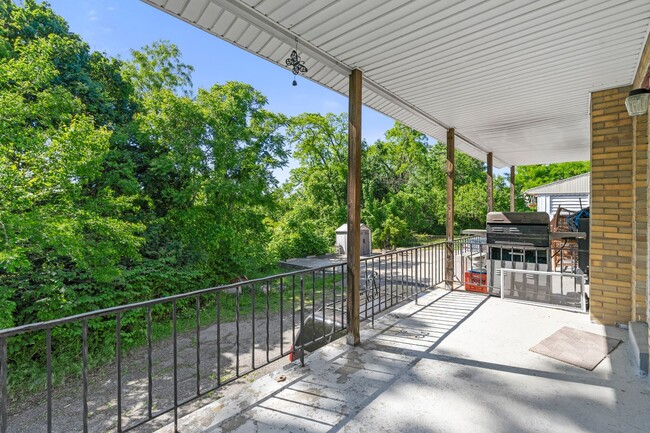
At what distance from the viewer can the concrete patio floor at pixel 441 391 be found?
5.92ft

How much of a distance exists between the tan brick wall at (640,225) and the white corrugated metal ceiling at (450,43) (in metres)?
0.65

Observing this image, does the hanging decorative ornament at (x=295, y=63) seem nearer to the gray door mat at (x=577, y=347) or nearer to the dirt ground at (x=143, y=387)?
the dirt ground at (x=143, y=387)

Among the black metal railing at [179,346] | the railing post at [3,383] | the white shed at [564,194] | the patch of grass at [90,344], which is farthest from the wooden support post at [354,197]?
the white shed at [564,194]

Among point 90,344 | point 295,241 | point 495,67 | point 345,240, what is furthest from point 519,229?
point 295,241

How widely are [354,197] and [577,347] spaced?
2448 mm

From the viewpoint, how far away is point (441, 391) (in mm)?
2146

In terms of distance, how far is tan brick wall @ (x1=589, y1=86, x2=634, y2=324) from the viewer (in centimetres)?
321

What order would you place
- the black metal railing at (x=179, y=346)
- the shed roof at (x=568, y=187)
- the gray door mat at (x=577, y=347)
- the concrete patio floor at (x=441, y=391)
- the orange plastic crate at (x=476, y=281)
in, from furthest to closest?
the shed roof at (x=568, y=187) → the orange plastic crate at (x=476, y=281) → the black metal railing at (x=179, y=346) → the gray door mat at (x=577, y=347) → the concrete patio floor at (x=441, y=391)

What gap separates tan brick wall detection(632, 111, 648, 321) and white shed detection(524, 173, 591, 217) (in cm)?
1524

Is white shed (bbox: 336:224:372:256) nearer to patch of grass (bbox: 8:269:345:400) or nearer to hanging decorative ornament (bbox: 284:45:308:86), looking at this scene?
patch of grass (bbox: 8:269:345:400)

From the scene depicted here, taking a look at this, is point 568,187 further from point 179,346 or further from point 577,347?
point 179,346

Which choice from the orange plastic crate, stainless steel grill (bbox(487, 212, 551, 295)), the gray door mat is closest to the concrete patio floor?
the gray door mat

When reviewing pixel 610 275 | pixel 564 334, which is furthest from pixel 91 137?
pixel 610 275

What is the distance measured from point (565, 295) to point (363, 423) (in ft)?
12.0
